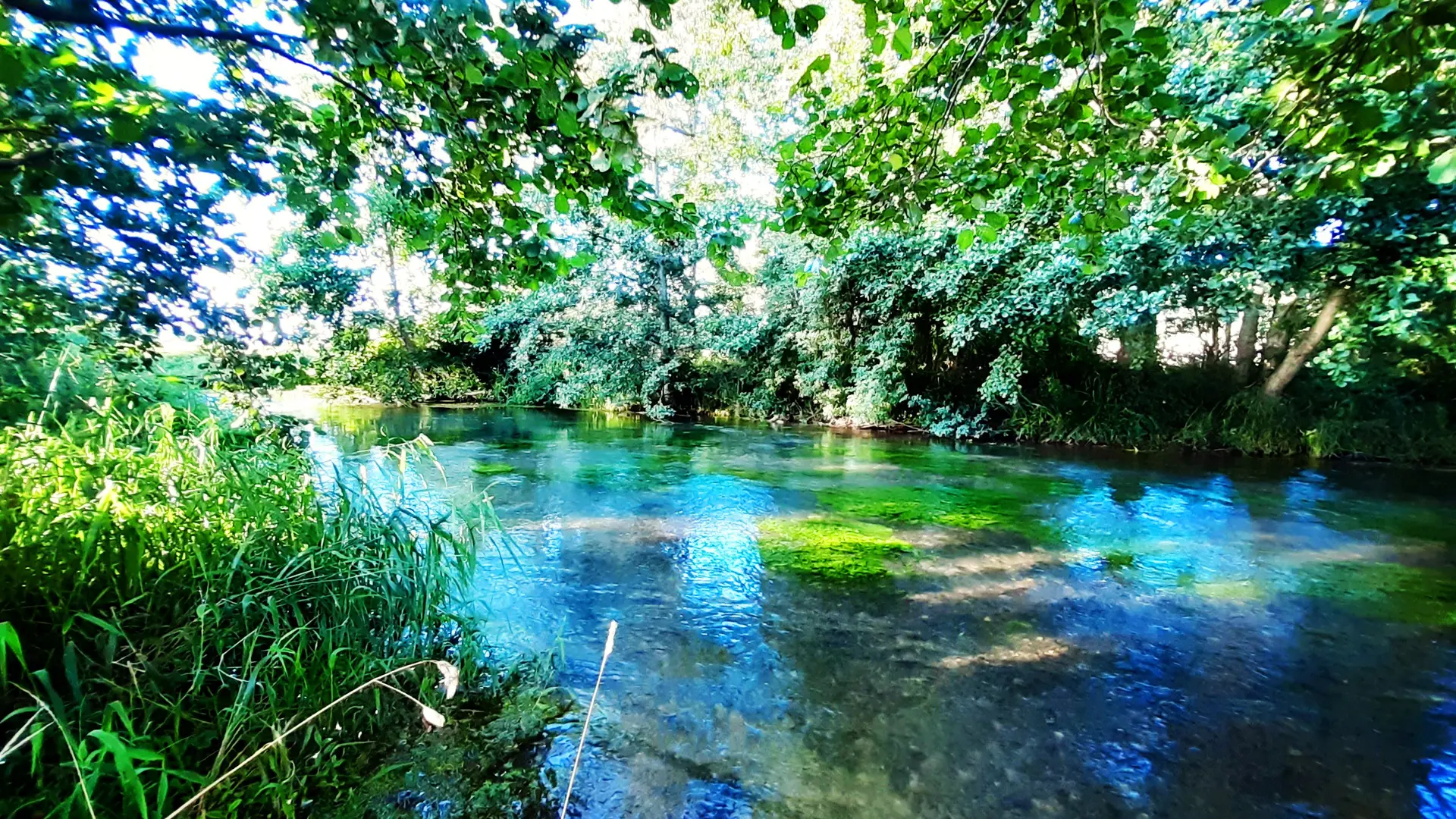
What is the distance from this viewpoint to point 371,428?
464 inches

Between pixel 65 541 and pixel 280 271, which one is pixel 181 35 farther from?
pixel 280 271

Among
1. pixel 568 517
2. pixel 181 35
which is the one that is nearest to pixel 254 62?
pixel 181 35

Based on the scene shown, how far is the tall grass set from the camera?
176 centimetres

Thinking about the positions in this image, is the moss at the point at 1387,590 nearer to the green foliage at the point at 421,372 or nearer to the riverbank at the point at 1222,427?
the riverbank at the point at 1222,427

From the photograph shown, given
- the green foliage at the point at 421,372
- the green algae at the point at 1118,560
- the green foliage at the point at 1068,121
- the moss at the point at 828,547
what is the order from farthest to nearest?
the green foliage at the point at 421,372 → the green algae at the point at 1118,560 → the moss at the point at 828,547 → the green foliage at the point at 1068,121

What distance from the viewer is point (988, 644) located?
11.0ft

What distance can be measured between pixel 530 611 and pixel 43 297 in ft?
8.17

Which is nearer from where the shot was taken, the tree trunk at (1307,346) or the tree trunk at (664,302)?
the tree trunk at (1307,346)

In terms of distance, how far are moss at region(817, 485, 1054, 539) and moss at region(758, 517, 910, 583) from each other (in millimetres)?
444

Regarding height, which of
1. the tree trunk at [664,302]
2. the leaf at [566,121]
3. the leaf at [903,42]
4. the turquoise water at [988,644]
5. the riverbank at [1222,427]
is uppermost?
the tree trunk at [664,302]

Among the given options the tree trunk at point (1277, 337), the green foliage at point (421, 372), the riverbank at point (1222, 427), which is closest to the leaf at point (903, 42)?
the riverbank at point (1222, 427)

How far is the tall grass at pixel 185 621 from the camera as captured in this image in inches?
69.4

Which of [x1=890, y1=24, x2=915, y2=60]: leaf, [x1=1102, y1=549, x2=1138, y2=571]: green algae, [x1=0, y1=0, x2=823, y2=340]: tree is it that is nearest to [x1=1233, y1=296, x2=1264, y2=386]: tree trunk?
[x1=1102, y1=549, x2=1138, y2=571]: green algae

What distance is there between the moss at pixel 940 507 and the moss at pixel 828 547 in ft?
1.46
